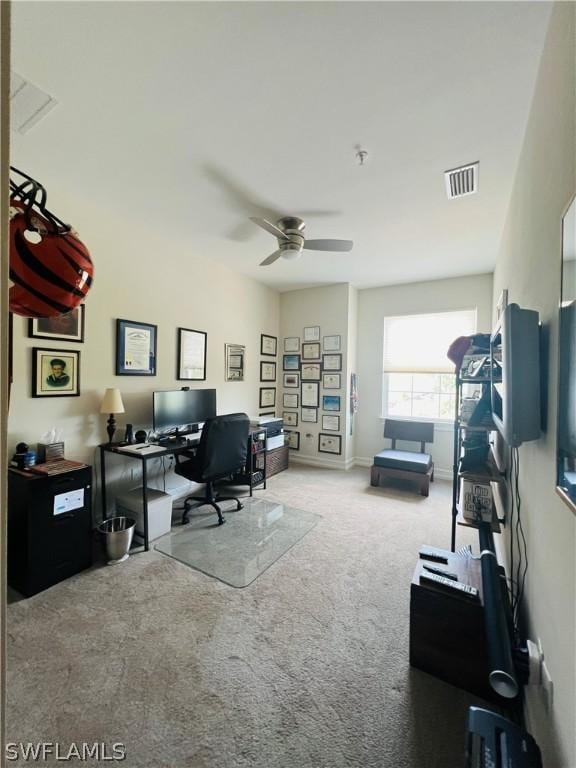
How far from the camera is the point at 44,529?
6.65ft

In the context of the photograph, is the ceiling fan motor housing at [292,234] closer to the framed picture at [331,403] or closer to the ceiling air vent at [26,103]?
the ceiling air vent at [26,103]

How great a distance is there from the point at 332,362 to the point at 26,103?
395 cm

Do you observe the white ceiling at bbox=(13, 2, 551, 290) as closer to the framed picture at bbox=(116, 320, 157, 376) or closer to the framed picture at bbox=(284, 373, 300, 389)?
the framed picture at bbox=(116, 320, 157, 376)

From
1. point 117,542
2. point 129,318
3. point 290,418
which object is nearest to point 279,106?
point 129,318

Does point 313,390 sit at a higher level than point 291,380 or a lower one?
lower

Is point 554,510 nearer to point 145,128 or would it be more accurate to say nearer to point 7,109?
point 7,109

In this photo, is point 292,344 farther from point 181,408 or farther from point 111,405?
point 111,405

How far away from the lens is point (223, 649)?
163cm

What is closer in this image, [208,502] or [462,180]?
[462,180]

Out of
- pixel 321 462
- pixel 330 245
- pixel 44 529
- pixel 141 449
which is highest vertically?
pixel 330 245

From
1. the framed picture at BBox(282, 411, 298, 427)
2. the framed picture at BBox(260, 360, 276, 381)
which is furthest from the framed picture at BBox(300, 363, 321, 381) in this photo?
the framed picture at BBox(282, 411, 298, 427)

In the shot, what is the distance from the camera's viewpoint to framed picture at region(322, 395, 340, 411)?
4.80 m

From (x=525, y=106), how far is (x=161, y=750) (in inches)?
131

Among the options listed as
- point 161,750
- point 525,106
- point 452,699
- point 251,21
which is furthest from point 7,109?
point 452,699
